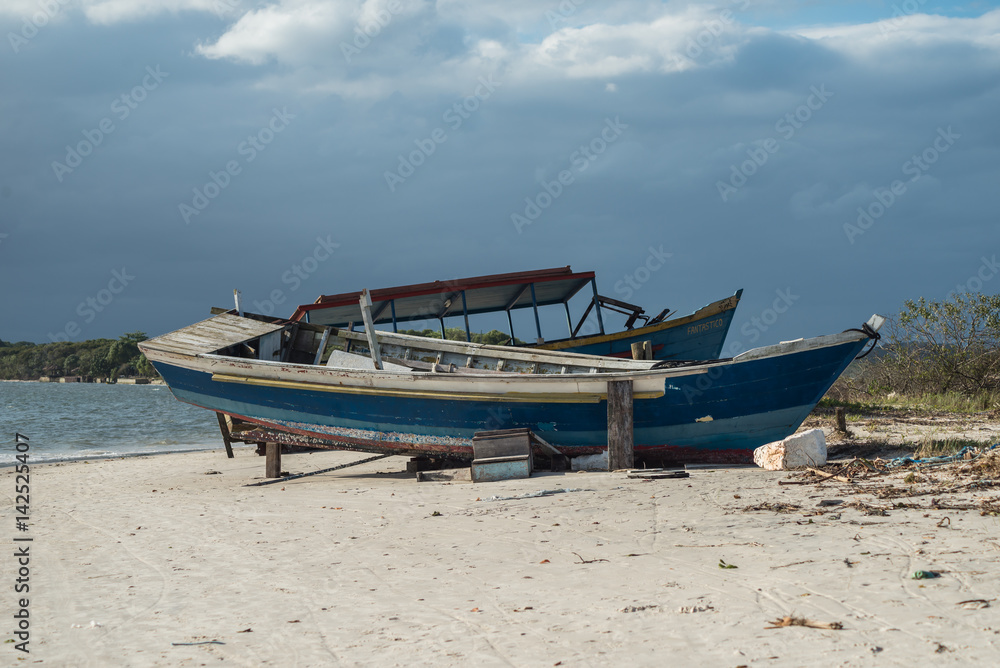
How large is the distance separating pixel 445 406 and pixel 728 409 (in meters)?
4.26

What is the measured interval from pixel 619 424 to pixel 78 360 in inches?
5115

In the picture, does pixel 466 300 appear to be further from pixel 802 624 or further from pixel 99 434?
pixel 99 434

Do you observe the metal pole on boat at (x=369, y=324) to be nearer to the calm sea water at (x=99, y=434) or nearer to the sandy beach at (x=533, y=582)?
the sandy beach at (x=533, y=582)

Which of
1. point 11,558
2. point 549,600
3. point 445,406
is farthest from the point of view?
point 445,406

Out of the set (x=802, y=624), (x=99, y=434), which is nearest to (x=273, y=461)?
(x=802, y=624)

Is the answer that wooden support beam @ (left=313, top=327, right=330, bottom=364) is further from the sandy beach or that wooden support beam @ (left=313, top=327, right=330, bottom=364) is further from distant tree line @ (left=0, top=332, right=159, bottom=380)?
distant tree line @ (left=0, top=332, right=159, bottom=380)

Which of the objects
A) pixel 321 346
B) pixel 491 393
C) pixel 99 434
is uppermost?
pixel 321 346

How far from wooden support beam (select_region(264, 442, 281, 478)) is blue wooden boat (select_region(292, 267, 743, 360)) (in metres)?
3.01

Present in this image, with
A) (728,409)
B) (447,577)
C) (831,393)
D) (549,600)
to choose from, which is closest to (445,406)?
(728,409)

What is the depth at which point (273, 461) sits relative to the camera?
12.5 metres

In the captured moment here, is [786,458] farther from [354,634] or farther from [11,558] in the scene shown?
[11,558]

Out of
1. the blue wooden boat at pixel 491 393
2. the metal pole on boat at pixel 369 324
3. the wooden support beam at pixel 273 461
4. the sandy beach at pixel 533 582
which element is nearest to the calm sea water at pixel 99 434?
the blue wooden boat at pixel 491 393

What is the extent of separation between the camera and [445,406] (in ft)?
36.4

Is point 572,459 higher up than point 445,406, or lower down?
lower down
